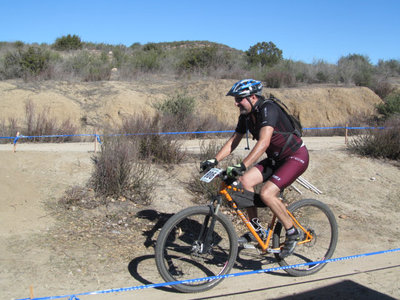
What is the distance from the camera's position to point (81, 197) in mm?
→ 6441

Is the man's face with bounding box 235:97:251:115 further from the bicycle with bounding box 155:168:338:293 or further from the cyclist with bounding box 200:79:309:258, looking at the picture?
the bicycle with bounding box 155:168:338:293

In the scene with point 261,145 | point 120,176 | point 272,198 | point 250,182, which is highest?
point 261,145

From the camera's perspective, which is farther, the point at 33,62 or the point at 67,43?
the point at 67,43

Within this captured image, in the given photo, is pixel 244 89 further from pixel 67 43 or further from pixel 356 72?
pixel 67 43

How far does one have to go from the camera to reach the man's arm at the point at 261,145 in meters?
4.18

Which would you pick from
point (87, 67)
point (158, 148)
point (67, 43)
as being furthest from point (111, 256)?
point (67, 43)

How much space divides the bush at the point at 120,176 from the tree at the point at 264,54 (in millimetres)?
21327

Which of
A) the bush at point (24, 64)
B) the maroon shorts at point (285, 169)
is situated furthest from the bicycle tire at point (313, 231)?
the bush at point (24, 64)

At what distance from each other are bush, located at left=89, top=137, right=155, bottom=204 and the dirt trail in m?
0.30

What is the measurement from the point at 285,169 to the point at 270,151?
11.2 inches

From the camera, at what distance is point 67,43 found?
29891 mm

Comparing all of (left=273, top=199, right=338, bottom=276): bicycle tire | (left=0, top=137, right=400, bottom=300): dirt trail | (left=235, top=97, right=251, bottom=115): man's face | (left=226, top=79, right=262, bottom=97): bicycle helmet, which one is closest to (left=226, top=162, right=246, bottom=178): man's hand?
(left=235, top=97, right=251, bottom=115): man's face

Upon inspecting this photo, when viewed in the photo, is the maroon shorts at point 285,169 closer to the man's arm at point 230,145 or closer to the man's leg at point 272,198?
the man's leg at point 272,198

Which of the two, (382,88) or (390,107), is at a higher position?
(382,88)
